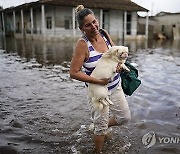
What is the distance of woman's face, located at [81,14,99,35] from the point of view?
2.93 metres

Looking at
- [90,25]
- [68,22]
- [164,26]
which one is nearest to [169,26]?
[164,26]

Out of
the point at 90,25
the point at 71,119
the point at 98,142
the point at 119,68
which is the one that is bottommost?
the point at 71,119

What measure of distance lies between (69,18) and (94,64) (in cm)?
2895

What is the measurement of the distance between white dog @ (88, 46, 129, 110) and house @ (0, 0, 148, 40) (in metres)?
25.1

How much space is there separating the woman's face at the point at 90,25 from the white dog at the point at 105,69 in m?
0.31

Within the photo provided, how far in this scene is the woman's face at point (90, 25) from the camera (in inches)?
115

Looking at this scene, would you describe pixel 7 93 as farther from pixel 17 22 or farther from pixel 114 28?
pixel 17 22

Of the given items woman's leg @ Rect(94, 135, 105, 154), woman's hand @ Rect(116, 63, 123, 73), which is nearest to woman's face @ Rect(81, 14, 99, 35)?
woman's hand @ Rect(116, 63, 123, 73)

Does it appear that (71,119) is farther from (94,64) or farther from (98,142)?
(94,64)

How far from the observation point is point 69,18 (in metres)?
31.1

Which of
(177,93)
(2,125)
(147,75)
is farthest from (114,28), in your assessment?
(2,125)

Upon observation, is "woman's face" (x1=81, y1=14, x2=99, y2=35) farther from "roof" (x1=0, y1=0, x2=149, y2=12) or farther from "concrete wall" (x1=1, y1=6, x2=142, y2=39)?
"roof" (x1=0, y1=0, x2=149, y2=12)

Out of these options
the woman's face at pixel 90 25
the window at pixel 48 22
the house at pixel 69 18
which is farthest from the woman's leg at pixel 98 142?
the window at pixel 48 22

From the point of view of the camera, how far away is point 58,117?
15.6 ft
